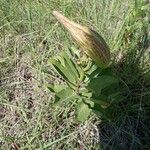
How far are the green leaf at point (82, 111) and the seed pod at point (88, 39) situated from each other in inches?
9.1

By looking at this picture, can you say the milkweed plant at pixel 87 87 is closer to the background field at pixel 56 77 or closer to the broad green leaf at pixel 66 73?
the broad green leaf at pixel 66 73

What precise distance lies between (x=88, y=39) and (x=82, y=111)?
0.40 meters

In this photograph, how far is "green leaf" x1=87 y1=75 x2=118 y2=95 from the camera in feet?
4.87

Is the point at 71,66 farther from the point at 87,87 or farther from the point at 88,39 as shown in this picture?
the point at 88,39

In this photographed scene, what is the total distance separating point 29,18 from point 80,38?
79cm

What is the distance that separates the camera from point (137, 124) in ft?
5.45

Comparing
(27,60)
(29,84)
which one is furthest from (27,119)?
(27,60)

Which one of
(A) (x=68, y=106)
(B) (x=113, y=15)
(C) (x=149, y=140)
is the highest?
(B) (x=113, y=15)

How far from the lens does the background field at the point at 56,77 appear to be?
166 centimetres

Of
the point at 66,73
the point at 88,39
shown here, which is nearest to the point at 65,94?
the point at 66,73

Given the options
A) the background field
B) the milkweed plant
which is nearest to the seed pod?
the milkweed plant

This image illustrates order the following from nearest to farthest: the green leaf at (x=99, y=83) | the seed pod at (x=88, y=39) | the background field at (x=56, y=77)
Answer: the seed pod at (x=88, y=39)
the green leaf at (x=99, y=83)
the background field at (x=56, y=77)

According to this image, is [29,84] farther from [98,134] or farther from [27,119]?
[98,134]

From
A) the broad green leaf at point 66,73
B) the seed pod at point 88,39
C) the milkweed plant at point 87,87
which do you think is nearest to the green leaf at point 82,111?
the milkweed plant at point 87,87
